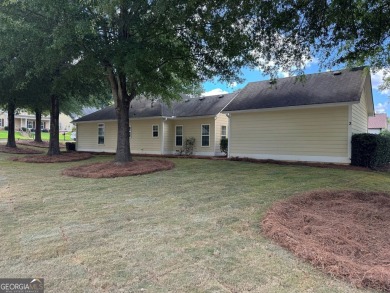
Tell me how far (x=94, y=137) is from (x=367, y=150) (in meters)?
19.4

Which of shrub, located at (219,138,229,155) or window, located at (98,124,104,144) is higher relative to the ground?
window, located at (98,124,104,144)

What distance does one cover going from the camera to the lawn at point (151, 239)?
2.91m

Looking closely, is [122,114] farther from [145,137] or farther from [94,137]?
[94,137]

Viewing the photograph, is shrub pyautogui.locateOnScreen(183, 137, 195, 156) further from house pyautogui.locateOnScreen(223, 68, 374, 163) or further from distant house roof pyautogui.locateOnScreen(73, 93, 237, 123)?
house pyautogui.locateOnScreen(223, 68, 374, 163)

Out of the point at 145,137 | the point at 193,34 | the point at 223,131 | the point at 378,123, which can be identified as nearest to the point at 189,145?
the point at 223,131

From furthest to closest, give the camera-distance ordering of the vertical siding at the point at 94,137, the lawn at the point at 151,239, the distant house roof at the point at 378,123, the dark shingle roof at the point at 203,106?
the distant house roof at the point at 378,123
the vertical siding at the point at 94,137
the dark shingle roof at the point at 203,106
the lawn at the point at 151,239

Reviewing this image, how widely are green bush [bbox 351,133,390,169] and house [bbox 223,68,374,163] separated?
281 millimetres

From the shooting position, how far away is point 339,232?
13.9ft

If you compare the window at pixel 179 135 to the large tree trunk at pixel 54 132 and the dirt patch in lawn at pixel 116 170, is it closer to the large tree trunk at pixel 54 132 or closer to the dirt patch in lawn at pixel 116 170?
the large tree trunk at pixel 54 132

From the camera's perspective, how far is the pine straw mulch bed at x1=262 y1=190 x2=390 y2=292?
3092mm

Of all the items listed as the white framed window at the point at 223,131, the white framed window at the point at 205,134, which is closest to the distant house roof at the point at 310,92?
the white framed window at the point at 223,131

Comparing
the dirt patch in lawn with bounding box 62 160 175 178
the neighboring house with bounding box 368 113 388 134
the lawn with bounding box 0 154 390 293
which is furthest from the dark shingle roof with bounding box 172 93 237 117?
the neighboring house with bounding box 368 113 388 134

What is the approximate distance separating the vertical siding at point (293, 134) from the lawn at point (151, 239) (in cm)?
496

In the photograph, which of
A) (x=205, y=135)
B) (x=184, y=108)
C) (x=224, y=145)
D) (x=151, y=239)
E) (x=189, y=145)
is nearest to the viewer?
(x=151, y=239)
